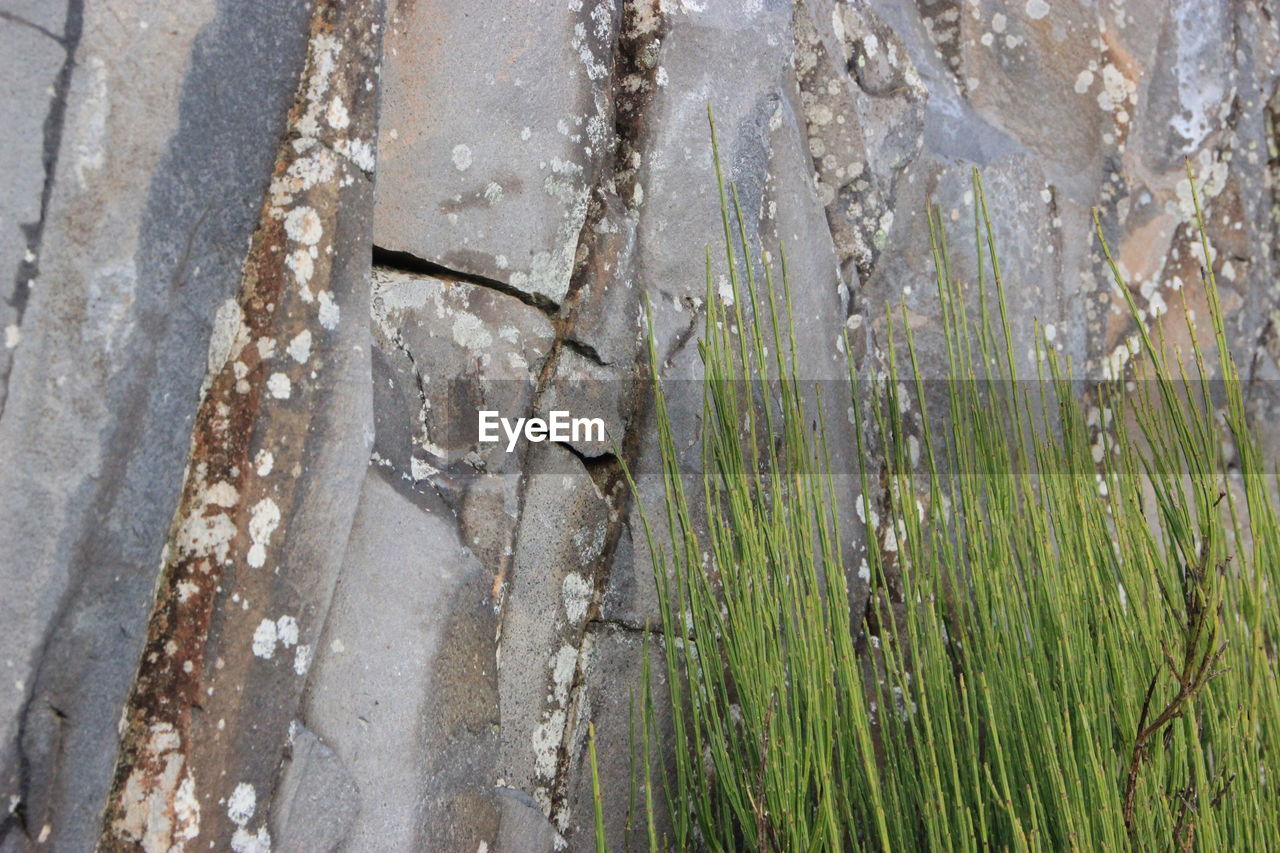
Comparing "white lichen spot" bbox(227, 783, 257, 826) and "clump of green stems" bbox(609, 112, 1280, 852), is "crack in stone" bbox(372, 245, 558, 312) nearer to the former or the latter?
"clump of green stems" bbox(609, 112, 1280, 852)

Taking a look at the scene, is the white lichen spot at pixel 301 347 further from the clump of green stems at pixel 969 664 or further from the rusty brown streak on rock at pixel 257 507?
the clump of green stems at pixel 969 664

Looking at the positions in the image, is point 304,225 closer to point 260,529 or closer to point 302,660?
point 260,529

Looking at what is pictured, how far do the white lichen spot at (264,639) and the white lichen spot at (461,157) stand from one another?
632 millimetres

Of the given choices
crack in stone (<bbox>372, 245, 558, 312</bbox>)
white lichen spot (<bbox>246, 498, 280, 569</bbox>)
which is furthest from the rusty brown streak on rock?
crack in stone (<bbox>372, 245, 558, 312</bbox>)

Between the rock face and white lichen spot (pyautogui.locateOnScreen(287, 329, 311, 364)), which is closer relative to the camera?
the rock face

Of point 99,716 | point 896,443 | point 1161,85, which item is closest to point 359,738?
point 99,716

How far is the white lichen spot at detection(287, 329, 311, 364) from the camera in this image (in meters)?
1.27

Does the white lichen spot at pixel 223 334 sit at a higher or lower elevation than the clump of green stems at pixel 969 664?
higher

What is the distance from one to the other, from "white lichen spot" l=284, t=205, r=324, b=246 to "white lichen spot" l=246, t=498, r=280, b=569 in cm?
27

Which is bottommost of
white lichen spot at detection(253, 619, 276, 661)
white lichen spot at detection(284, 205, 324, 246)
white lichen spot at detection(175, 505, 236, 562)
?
white lichen spot at detection(253, 619, 276, 661)

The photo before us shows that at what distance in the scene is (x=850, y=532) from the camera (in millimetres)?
1863

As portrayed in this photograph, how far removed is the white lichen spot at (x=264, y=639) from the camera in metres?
1.22

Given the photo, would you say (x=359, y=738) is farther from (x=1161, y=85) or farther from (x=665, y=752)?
(x=1161, y=85)

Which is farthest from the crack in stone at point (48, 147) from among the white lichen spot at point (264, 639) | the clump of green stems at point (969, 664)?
the clump of green stems at point (969, 664)
